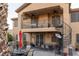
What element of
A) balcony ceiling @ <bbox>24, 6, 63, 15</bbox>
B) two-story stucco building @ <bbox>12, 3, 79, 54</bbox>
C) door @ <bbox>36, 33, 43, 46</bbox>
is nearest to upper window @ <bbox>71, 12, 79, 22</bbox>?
two-story stucco building @ <bbox>12, 3, 79, 54</bbox>

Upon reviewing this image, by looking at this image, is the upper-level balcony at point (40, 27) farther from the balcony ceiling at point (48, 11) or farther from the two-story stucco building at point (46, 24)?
the balcony ceiling at point (48, 11)

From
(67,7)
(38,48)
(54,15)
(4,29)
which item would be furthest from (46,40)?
(4,29)

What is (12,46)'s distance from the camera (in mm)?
2994

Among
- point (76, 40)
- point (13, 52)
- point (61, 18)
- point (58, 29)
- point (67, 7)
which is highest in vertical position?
point (67, 7)

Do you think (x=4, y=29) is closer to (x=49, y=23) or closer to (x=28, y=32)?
(x=28, y=32)

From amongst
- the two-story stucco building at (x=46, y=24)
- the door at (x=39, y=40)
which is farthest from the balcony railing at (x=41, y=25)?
the door at (x=39, y=40)

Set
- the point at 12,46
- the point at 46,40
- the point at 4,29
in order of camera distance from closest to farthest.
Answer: the point at 4,29 → the point at 12,46 → the point at 46,40

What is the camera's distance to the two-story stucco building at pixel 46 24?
121 inches

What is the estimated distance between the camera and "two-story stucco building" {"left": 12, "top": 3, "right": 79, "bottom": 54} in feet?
10.1

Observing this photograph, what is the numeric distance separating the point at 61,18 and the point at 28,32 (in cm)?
69

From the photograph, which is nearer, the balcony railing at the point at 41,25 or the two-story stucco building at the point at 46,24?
the two-story stucco building at the point at 46,24

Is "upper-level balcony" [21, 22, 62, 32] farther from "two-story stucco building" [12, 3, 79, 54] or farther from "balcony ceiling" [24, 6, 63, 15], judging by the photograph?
"balcony ceiling" [24, 6, 63, 15]

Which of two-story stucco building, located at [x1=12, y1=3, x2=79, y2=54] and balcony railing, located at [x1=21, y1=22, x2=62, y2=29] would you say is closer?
two-story stucco building, located at [x1=12, y1=3, x2=79, y2=54]

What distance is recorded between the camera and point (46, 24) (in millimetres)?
3297
